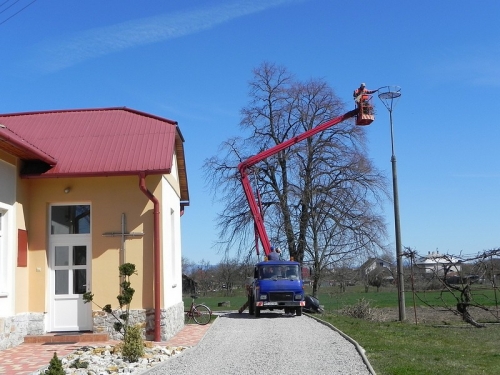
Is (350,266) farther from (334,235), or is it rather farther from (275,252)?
(275,252)

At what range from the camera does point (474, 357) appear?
1166cm

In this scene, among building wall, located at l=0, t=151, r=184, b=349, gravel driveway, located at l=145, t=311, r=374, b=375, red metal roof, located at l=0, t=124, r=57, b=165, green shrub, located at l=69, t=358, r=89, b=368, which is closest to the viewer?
gravel driveway, located at l=145, t=311, r=374, b=375

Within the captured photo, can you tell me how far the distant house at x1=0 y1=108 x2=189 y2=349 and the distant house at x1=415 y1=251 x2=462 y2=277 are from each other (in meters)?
9.01

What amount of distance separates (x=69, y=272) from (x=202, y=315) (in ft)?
19.3

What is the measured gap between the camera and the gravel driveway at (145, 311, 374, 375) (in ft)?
34.6

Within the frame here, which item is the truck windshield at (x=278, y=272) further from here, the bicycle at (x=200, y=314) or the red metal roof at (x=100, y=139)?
the red metal roof at (x=100, y=139)

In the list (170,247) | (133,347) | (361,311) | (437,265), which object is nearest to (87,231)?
(170,247)

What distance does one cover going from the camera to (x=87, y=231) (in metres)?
15.9

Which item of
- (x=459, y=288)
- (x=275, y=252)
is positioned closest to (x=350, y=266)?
(x=275, y=252)

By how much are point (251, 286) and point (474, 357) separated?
13151 millimetres

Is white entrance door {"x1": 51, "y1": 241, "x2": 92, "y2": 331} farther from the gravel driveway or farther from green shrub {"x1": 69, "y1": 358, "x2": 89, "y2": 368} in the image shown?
green shrub {"x1": 69, "y1": 358, "x2": 89, "y2": 368}

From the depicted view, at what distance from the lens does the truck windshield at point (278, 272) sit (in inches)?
915

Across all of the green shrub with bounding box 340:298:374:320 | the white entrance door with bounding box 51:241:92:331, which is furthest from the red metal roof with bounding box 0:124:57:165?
the green shrub with bounding box 340:298:374:320

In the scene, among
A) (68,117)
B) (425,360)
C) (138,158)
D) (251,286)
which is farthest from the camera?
(251,286)
